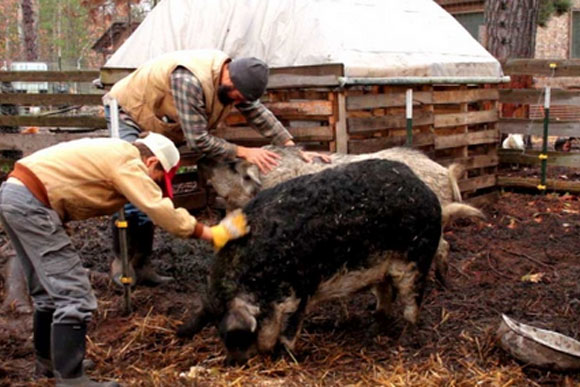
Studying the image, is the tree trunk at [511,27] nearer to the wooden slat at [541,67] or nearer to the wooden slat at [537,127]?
the wooden slat at [541,67]

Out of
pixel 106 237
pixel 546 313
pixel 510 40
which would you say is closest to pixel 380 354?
pixel 546 313

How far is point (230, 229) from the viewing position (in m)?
4.03

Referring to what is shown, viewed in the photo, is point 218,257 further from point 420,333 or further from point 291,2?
point 291,2

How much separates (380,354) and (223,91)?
2.16 metres

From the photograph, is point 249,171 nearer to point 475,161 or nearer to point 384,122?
point 384,122

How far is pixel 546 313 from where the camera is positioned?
5027mm

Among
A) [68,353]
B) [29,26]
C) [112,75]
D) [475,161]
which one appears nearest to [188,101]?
[68,353]

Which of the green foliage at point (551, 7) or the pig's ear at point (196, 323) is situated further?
the green foliage at point (551, 7)

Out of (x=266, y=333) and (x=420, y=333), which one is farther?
(x=420, y=333)

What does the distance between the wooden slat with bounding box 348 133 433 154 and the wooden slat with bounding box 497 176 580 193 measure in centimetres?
186

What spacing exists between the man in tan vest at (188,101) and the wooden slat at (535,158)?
15.6 ft

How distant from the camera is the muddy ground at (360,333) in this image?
405cm

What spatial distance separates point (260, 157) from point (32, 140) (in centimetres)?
525

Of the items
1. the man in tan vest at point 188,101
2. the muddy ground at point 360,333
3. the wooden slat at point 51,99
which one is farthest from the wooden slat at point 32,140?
the man in tan vest at point 188,101
